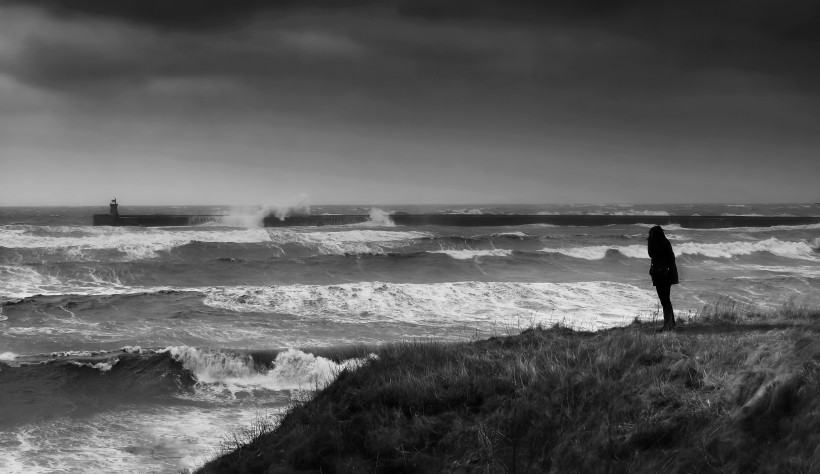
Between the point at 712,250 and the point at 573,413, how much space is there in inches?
1358

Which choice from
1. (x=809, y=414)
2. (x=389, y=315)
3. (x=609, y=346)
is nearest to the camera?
(x=809, y=414)

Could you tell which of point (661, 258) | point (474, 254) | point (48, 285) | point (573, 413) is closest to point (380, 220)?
point (474, 254)

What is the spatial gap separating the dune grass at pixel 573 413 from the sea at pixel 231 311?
1577mm

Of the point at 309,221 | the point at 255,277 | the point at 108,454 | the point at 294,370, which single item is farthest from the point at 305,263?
the point at 309,221

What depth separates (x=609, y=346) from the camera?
6.01 metres

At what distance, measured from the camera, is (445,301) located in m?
19.1

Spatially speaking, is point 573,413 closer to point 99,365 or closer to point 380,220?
point 99,365

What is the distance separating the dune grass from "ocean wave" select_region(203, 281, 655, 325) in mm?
10081

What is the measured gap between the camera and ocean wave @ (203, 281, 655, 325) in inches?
672

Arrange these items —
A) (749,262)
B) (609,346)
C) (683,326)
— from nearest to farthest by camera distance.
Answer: (609,346) → (683,326) → (749,262)

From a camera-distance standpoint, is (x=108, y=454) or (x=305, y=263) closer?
(x=108, y=454)

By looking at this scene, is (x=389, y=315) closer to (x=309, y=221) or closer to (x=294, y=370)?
(x=294, y=370)

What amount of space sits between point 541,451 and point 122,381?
358 inches

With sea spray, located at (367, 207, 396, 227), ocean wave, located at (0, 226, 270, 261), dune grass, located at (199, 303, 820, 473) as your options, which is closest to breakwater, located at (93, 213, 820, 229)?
sea spray, located at (367, 207, 396, 227)
